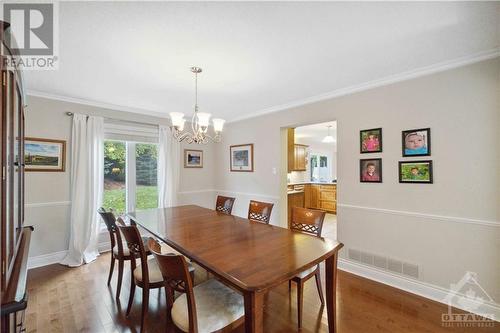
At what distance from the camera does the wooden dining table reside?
1157mm

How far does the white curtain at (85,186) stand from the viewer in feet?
10.5

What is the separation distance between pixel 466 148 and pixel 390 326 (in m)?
1.78

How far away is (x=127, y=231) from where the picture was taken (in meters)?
1.86

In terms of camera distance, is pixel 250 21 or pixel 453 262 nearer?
pixel 250 21

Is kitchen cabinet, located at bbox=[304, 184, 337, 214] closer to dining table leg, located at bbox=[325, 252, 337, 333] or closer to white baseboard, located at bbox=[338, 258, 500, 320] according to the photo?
white baseboard, located at bbox=[338, 258, 500, 320]

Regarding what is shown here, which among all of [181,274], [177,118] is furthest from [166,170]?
[181,274]

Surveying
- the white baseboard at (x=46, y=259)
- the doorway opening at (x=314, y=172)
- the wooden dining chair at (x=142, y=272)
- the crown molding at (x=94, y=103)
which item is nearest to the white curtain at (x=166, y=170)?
the crown molding at (x=94, y=103)

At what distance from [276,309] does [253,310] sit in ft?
3.92

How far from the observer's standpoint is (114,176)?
3762 mm

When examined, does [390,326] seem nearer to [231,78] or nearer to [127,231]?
[127,231]

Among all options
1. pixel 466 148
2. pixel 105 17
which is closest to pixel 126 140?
pixel 105 17

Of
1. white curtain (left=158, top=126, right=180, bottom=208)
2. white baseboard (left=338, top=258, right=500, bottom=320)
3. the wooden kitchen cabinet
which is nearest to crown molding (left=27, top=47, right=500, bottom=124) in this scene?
white curtain (left=158, top=126, right=180, bottom=208)

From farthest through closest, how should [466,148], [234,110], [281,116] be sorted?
[234,110] < [281,116] < [466,148]

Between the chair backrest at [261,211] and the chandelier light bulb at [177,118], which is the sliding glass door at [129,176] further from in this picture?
the chair backrest at [261,211]
